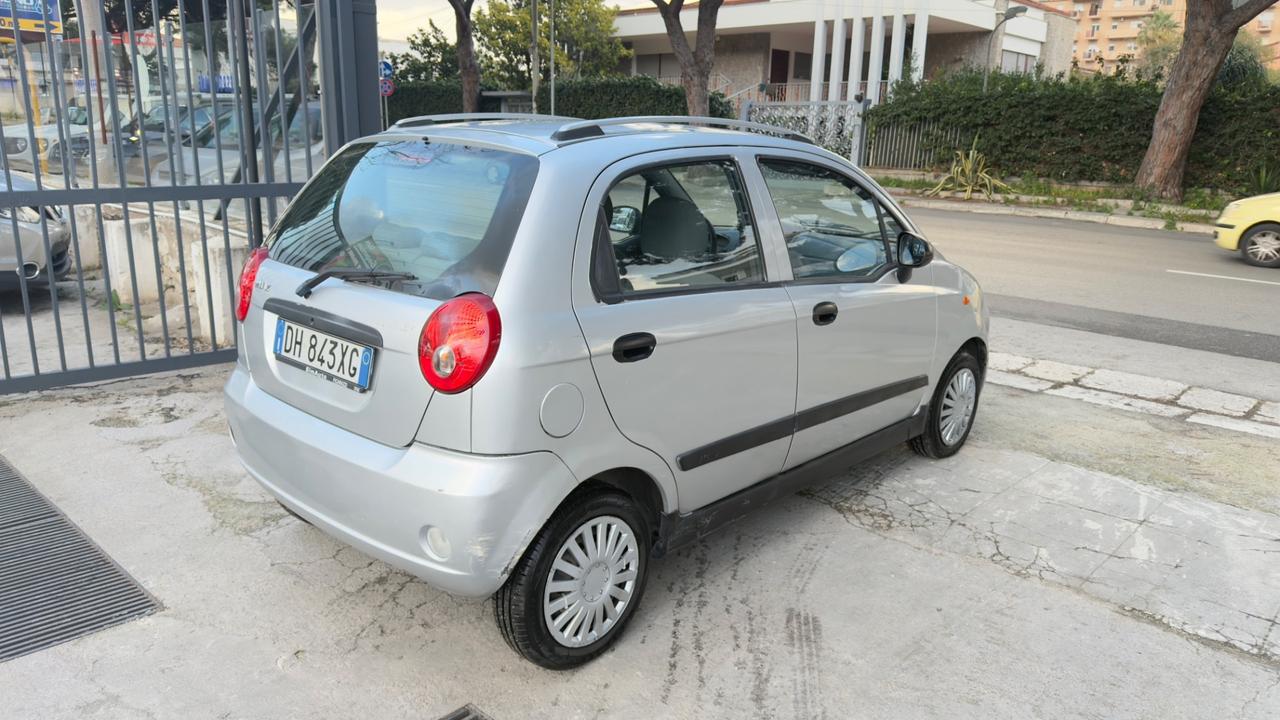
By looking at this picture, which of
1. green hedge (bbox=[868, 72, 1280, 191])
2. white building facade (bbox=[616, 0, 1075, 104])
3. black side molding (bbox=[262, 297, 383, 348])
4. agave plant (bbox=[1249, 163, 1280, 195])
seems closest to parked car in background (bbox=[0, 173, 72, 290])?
black side molding (bbox=[262, 297, 383, 348])

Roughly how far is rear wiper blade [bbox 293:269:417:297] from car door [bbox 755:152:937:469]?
136cm

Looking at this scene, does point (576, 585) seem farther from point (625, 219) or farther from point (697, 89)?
point (697, 89)

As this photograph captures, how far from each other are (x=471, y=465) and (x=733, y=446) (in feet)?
3.55

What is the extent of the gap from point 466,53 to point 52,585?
91.6ft

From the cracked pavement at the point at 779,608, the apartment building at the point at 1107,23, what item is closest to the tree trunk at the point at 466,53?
the cracked pavement at the point at 779,608

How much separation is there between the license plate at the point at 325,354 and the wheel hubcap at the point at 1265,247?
12.6 meters

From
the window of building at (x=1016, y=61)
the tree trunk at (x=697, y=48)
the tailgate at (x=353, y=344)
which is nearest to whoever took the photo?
the tailgate at (x=353, y=344)

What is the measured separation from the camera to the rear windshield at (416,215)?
2.70m

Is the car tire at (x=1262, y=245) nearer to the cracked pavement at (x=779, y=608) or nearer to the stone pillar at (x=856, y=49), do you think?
the cracked pavement at (x=779, y=608)

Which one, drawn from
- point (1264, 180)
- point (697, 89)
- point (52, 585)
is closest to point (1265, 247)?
point (1264, 180)

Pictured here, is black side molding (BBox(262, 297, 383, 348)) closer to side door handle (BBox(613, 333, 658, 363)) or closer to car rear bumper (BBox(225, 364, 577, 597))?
car rear bumper (BBox(225, 364, 577, 597))

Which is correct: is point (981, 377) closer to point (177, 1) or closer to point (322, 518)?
point (322, 518)

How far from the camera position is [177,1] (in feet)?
17.3

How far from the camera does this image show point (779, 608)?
3322mm
